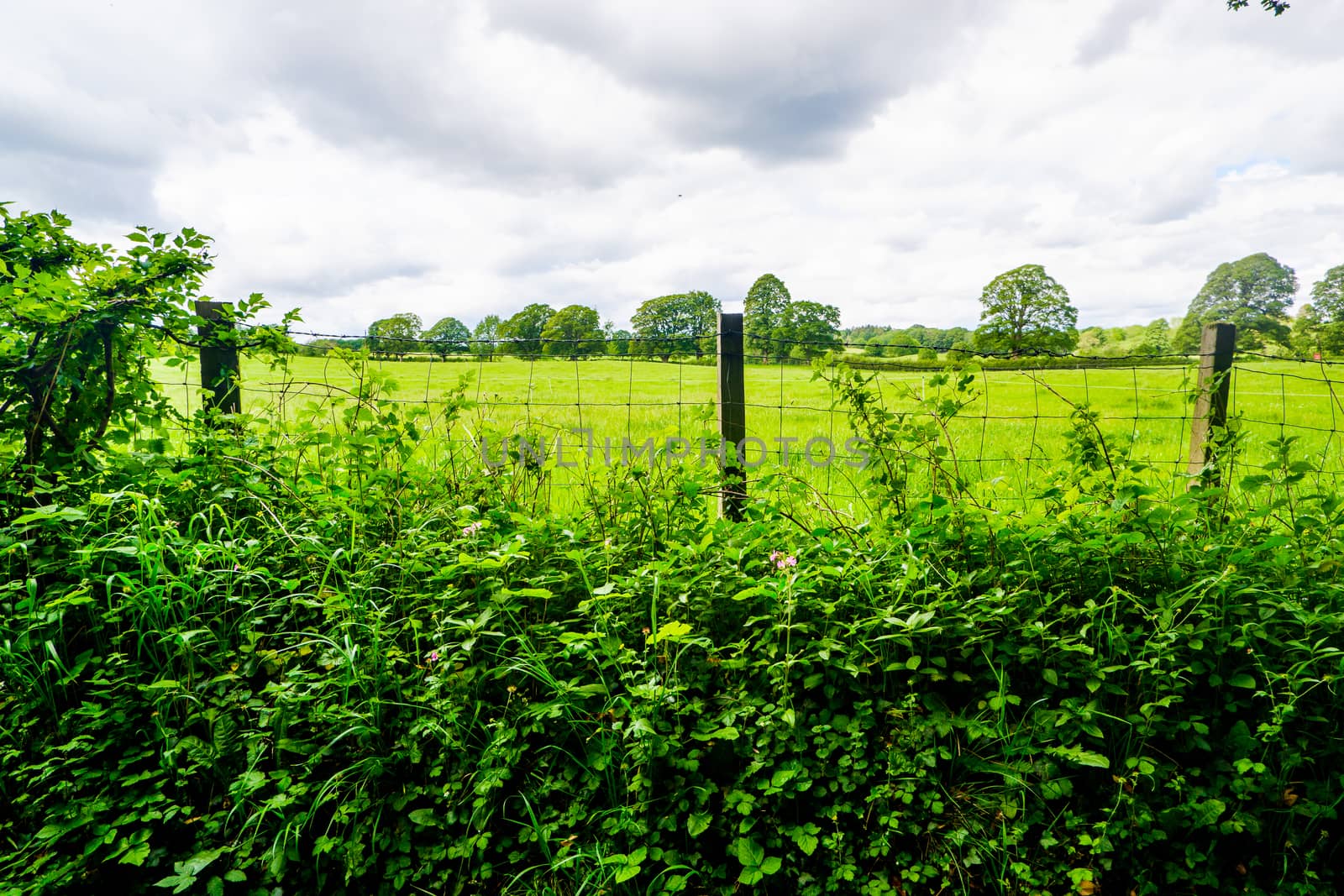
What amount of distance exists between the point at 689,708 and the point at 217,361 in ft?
12.6

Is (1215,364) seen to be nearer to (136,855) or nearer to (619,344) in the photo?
(619,344)

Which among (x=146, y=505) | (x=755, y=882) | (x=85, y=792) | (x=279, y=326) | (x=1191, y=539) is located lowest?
(x=755, y=882)

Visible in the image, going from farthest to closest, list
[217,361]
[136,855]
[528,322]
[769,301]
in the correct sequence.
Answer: [769,301] < [528,322] < [217,361] < [136,855]

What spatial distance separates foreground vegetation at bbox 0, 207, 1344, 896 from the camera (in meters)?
2.01

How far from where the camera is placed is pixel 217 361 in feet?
14.1

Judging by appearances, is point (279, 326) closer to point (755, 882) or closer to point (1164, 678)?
point (755, 882)

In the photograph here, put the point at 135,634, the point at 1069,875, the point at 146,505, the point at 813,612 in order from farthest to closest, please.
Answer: the point at 146,505 < the point at 135,634 < the point at 813,612 < the point at 1069,875

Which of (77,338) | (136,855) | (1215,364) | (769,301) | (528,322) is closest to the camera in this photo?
(136,855)

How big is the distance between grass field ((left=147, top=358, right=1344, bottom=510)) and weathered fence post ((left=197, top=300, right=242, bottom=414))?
0.39ft

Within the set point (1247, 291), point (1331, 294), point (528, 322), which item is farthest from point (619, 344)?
point (1247, 291)

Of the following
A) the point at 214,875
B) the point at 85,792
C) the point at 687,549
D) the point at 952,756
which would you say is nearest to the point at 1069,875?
the point at 952,756

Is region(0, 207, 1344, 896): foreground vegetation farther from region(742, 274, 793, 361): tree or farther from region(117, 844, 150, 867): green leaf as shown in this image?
region(742, 274, 793, 361): tree

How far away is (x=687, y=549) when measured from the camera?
100 inches

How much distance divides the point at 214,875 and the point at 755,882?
155 cm
